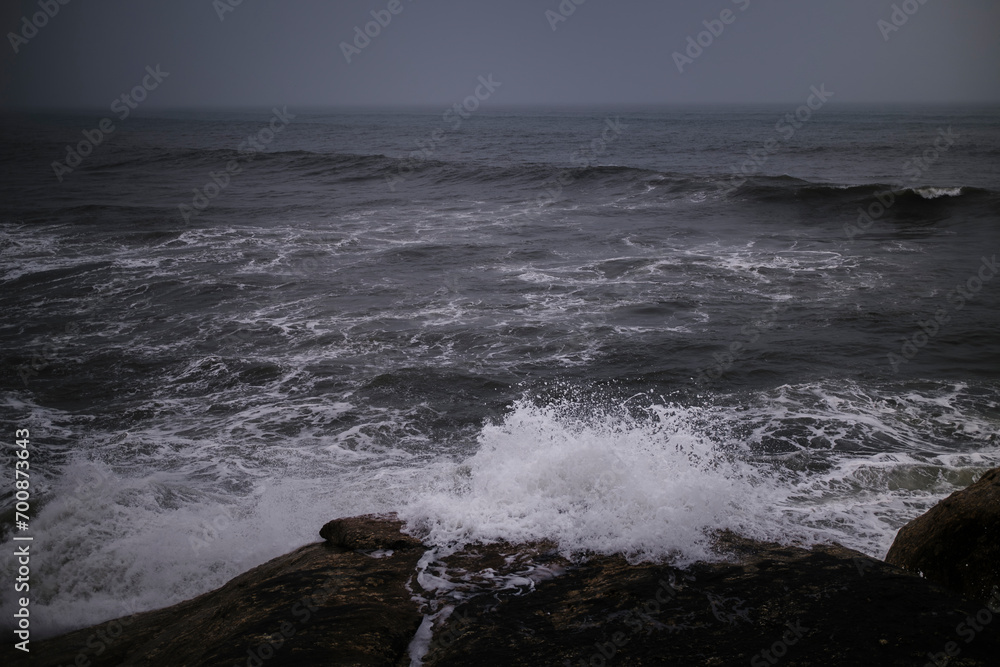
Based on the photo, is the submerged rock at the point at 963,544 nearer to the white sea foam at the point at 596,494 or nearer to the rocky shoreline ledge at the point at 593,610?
the rocky shoreline ledge at the point at 593,610

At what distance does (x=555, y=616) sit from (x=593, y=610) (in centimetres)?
26

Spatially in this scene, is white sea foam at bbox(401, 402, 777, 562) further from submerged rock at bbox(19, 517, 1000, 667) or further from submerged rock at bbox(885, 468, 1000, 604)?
submerged rock at bbox(885, 468, 1000, 604)

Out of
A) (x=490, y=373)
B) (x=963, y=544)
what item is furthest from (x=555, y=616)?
(x=490, y=373)

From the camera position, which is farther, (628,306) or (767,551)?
(628,306)

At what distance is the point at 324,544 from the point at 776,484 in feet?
16.7

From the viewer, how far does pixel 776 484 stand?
295 inches

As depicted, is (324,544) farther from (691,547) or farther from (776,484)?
(776,484)

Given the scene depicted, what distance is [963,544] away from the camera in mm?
4781

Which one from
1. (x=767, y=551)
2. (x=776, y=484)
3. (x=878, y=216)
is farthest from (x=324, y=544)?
(x=878, y=216)

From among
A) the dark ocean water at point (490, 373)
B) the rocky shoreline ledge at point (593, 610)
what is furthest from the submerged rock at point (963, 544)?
the dark ocean water at point (490, 373)

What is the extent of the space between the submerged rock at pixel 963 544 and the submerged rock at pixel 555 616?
55 cm

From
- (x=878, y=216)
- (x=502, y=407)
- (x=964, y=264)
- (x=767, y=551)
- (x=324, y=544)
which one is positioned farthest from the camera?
(x=878, y=216)

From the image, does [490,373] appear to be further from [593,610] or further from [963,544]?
[963,544]

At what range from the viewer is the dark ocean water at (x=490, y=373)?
6488mm
